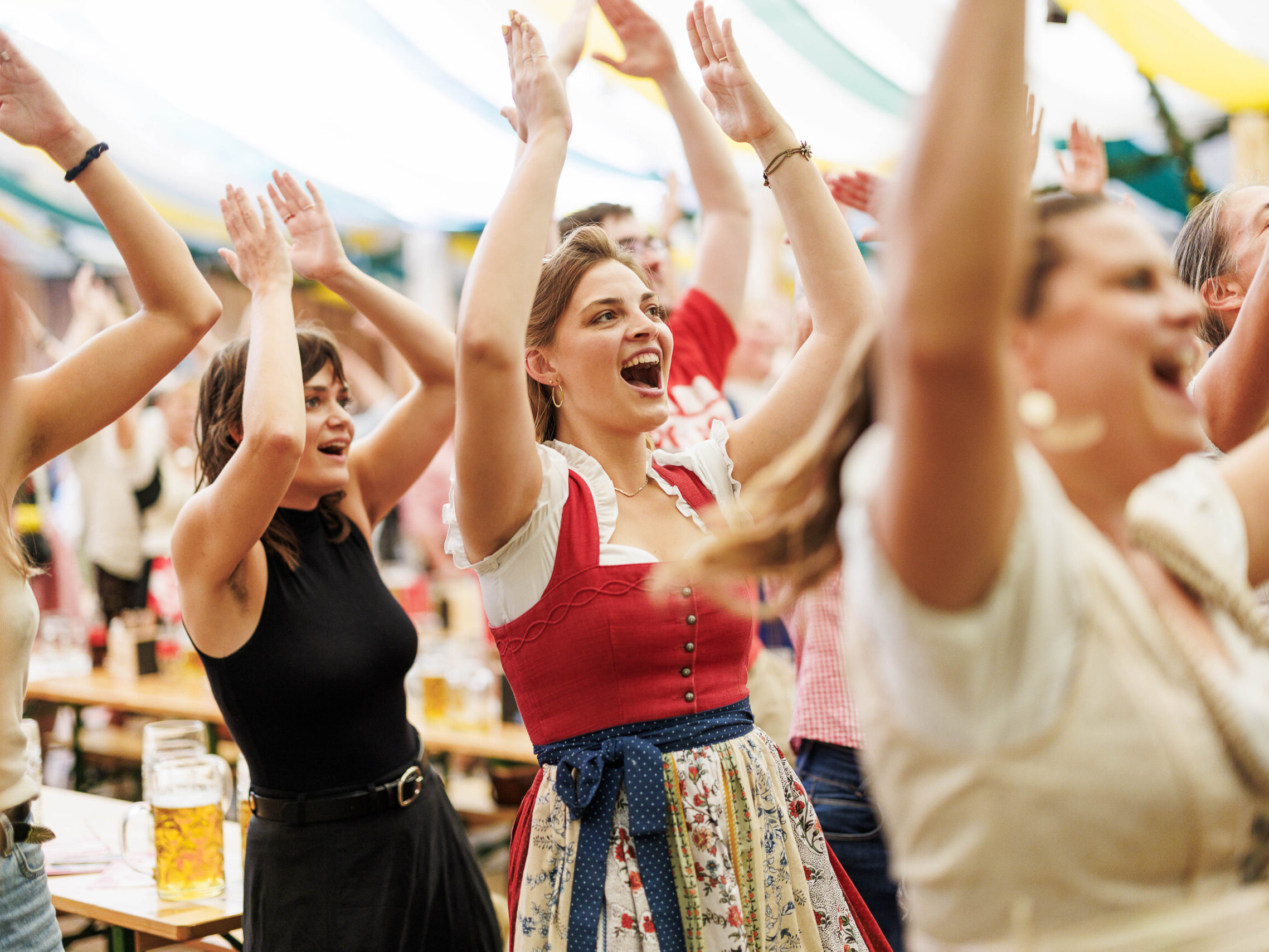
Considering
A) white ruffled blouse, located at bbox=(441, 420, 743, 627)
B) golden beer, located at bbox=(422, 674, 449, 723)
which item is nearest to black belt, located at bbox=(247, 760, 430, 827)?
white ruffled blouse, located at bbox=(441, 420, 743, 627)

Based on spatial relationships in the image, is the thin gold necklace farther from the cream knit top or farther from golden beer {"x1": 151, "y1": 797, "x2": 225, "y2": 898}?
golden beer {"x1": 151, "y1": 797, "x2": 225, "y2": 898}

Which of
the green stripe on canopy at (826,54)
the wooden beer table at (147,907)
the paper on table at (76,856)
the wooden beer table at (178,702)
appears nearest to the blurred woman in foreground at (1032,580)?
the wooden beer table at (147,907)

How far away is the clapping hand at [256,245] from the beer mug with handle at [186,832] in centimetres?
88

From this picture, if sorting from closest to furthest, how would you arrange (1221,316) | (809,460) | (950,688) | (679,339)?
(950,688), (809,460), (1221,316), (679,339)

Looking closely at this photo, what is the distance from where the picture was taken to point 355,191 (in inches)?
225

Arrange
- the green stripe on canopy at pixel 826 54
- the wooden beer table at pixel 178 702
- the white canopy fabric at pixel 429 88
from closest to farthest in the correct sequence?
1. the wooden beer table at pixel 178 702
2. the white canopy fabric at pixel 429 88
3. the green stripe on canopy at pixel 826 54

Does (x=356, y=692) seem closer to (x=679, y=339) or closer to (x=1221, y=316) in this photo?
(x=679, y=339)

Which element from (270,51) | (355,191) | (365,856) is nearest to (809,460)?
(365,856)

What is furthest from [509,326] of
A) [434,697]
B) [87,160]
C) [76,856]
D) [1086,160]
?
[434,697]

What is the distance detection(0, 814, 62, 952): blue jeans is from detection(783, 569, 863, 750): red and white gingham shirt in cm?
120

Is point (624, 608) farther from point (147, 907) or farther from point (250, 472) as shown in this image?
point (147, 907)

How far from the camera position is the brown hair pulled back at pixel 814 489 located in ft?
2.67

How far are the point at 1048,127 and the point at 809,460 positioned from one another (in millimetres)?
4889

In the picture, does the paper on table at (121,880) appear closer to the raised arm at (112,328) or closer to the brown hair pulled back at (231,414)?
the brown hair pulled back at (231,414)
